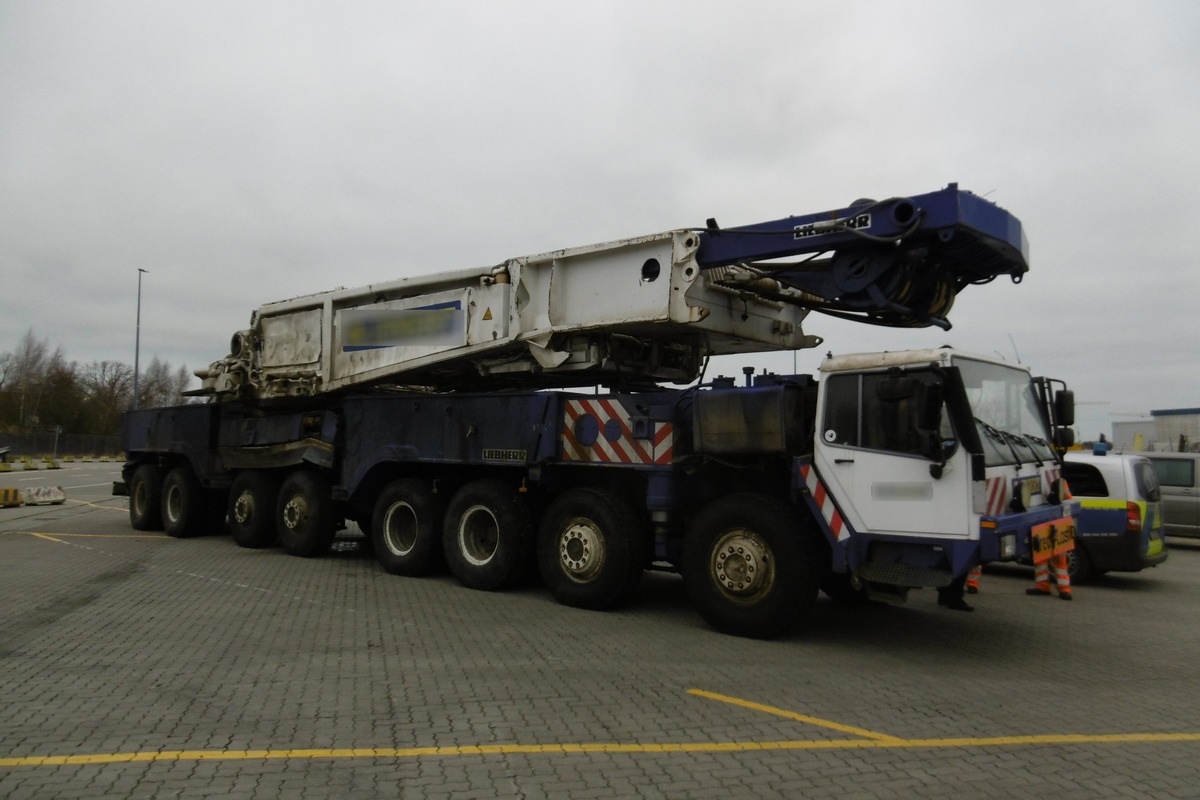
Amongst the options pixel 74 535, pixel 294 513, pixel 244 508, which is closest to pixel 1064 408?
pixel 294 513

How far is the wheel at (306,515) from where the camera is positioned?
1178cm

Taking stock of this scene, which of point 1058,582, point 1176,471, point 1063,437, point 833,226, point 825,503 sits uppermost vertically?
point 833,226

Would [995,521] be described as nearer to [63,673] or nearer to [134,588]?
[63,673]

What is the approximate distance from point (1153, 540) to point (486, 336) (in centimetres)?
851

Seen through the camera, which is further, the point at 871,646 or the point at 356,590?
the point at 356,590

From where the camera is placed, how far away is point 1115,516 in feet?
34.6

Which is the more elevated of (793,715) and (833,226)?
(833,226)

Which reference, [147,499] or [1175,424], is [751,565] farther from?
[1175,424]

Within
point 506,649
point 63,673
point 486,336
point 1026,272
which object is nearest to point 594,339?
point 486,336

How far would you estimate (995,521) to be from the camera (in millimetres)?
6348

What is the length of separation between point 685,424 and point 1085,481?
6.15 metres

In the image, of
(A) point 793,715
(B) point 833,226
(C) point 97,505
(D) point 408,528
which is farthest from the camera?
(C) point 97,505

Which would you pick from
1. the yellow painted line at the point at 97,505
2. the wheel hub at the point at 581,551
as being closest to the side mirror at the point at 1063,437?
the wheel hub at the point at 581,551

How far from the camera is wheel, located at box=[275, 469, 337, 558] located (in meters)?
11.8
